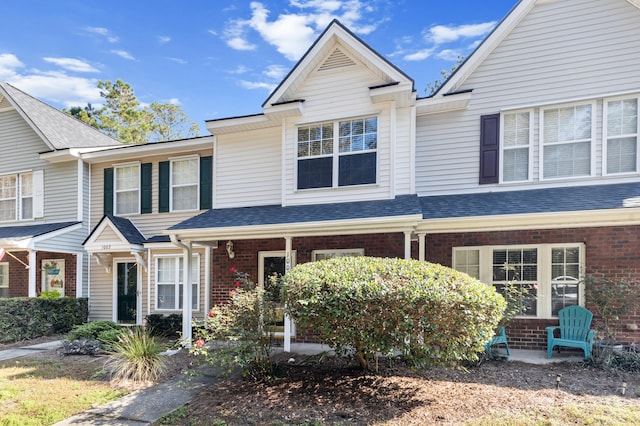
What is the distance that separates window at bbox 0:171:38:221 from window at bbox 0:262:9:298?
1.64 m

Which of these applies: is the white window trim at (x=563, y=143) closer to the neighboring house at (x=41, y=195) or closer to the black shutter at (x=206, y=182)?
the black shutter at (x=206, y=182)

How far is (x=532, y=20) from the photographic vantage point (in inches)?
330

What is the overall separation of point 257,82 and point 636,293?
14416 mm

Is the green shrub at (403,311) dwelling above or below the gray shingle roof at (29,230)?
below

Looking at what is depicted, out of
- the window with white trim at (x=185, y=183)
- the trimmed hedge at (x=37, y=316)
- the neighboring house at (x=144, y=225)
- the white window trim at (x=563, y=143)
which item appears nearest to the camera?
the white window trim at (x=563, y=143)

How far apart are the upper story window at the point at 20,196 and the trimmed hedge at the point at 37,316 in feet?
11.7

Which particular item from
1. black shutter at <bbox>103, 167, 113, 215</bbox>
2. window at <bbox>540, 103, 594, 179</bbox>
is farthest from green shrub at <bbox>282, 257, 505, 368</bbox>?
black shutter at <bbox>103, 167, 113, 215</bbox>

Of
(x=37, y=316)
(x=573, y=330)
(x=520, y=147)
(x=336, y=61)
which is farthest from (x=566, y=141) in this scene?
(x=37, y=316)

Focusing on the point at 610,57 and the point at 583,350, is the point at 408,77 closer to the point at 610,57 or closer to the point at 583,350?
the point at 610,57

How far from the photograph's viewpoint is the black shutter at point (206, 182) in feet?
35.3

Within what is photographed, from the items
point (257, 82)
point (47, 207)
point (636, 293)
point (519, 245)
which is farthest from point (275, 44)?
point (636, 293)

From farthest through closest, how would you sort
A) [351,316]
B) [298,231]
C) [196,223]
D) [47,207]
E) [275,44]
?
[275,44]
[47,207]
[196,223]
[298,231]
[351,316]

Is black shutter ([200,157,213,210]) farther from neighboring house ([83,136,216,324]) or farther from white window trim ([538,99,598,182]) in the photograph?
white window trim ([538,99,598,182])

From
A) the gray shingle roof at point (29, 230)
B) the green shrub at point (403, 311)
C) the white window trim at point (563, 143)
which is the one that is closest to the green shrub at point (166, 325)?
the gray shingle roof at point (29, 230)
